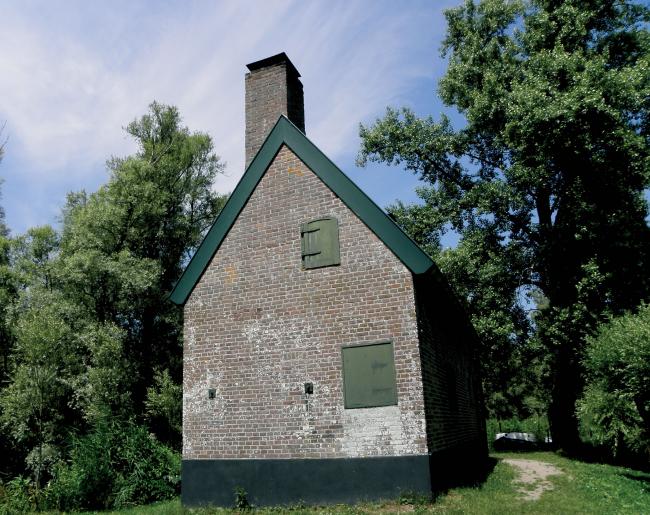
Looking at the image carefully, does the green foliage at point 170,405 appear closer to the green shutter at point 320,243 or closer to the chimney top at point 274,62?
the green shutter at point 320,243

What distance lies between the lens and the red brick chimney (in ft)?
43.3

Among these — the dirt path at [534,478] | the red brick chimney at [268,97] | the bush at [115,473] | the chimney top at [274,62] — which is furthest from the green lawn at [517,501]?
the chimney top at [274,62]

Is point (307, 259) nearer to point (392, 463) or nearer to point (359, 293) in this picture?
point (359, 293)

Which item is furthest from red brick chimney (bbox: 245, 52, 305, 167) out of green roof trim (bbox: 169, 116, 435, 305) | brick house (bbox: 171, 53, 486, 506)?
brick house (bbox: 171, 53, 486, 506)

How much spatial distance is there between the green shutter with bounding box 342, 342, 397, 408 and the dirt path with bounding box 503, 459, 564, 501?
11.6 ft

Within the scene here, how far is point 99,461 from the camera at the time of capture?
40.1 feet

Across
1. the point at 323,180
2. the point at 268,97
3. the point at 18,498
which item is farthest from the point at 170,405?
the point at 323,180

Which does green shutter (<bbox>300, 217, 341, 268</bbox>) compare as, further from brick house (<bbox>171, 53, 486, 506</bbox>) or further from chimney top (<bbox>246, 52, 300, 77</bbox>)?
chimney top (<bbox>246, 52, 300, 77</bbox>)

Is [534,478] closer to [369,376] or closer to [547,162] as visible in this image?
[369,376]

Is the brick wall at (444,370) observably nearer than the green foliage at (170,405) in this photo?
Yes

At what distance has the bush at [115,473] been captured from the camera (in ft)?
38.7

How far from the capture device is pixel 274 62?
1343 cm

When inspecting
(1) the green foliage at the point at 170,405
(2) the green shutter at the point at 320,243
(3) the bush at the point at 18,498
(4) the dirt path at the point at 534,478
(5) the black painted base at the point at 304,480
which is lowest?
(4) the dirt path at the point at 534,478

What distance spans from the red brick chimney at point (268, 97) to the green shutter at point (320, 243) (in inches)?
130
